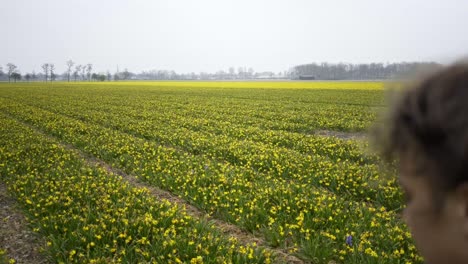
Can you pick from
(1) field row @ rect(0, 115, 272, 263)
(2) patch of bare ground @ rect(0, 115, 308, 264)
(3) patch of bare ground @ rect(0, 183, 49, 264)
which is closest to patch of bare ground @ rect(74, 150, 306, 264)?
(2) patch of bare ground @ rect(0, 115, 308, 264)

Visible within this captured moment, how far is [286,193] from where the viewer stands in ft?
21.9

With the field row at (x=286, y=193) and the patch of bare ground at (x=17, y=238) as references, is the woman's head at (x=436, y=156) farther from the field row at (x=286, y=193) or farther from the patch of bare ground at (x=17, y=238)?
the patch of bare ground at (x=17, y=238)

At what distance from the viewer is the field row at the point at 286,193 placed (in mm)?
4848

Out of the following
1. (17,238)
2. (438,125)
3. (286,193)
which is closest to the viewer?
(438,125)

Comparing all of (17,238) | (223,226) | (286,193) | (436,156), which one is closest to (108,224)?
(17,238)

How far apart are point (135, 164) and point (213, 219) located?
4.17 meters

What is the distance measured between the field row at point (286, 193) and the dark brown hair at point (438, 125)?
123 inches

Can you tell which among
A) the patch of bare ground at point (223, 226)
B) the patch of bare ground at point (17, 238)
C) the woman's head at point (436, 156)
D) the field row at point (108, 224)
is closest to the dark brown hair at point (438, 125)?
the woman's head at point (436, 156)

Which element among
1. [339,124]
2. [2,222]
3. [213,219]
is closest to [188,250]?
[213,219]

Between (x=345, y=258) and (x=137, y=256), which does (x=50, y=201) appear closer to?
(x=137, y=256)

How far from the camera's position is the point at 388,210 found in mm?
6438

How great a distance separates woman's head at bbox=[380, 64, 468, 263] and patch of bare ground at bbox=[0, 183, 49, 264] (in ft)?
17.2

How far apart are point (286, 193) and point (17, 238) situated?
4.73 m

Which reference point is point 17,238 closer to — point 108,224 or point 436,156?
point 108,224
